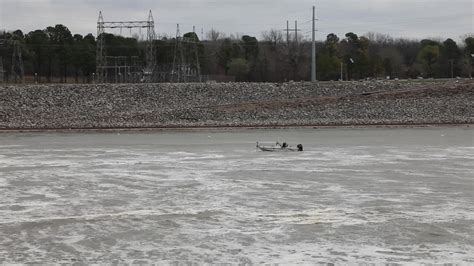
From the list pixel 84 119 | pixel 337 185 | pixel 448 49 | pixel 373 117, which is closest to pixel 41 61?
pixel 84 119

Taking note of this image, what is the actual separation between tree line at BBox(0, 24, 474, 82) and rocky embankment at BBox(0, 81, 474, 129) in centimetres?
2652

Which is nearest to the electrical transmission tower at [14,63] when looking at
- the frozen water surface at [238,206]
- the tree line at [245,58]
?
the tree line at [245,58]

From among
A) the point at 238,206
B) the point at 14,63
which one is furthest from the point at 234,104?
the point at 14,63

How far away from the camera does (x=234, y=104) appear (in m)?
43.2

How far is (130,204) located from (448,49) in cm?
9690

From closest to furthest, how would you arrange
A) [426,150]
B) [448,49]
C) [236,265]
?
[236,265]
[426,150]
[448,49]

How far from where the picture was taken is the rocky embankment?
39281 mm

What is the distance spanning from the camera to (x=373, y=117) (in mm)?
40812

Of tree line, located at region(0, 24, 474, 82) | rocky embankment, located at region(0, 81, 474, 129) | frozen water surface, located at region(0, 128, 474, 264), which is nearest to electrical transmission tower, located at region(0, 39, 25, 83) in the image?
tree line, located at region(0, 24, 474, 82)

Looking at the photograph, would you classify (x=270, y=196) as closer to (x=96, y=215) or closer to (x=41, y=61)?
(x=96, y=215)

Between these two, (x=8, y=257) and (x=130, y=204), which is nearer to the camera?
(x=8, y=257)

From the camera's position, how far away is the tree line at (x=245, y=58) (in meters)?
82.1

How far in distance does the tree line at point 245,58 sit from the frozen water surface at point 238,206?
5442cm

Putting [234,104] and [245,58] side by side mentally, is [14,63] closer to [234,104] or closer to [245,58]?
[234,104]
